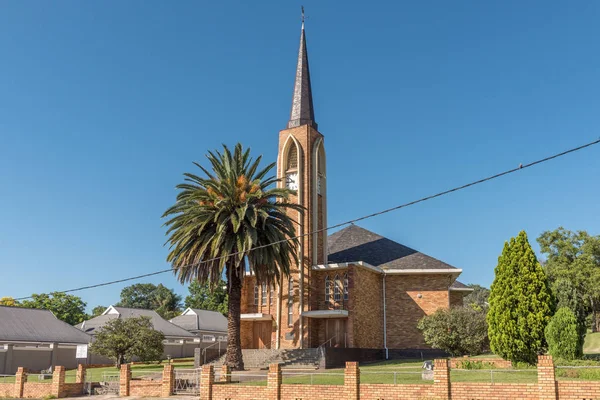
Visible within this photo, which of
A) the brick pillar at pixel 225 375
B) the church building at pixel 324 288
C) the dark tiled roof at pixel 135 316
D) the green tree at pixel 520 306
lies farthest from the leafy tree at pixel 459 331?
the dark tiled roof at pixel 135 316

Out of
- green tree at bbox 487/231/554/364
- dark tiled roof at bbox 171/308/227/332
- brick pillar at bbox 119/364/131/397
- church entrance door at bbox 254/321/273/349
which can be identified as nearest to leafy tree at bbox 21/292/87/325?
dark tiled roof at bbox 171/308/227/332

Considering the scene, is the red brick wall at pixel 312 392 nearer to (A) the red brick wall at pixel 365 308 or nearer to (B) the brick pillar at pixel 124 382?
(B) the brick pillar at pixel 124 382

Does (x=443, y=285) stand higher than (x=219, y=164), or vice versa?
(x=219, y=164)

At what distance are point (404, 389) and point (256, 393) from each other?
5724 mm

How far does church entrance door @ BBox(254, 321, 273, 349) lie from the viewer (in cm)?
3879

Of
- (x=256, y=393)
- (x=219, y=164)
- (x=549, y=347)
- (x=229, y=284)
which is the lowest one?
(x=256, y=393)

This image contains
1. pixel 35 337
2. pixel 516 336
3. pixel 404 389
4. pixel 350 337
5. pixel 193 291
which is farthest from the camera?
pixel 193 291

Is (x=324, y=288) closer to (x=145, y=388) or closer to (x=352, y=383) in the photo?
(x=145, y=388)

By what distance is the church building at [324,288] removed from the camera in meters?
36.5

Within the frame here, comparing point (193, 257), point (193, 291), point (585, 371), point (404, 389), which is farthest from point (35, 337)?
point (193, 291)

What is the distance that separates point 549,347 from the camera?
21.5m

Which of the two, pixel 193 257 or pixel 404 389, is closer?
pixel 404 389

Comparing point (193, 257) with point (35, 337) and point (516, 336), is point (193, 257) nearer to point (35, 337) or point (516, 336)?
point (516, 336)

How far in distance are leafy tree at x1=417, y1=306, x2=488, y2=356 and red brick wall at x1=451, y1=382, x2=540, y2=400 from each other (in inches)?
563
